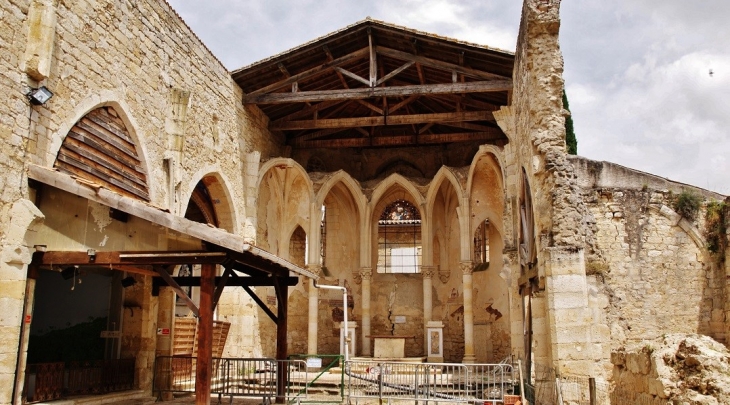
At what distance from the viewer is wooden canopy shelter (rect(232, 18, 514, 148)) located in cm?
1537

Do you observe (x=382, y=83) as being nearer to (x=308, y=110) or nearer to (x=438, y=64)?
(x=438, y=64)

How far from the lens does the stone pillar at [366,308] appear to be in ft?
61.0

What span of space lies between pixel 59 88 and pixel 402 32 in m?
8.40

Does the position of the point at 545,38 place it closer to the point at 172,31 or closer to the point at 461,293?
the point at 172,31

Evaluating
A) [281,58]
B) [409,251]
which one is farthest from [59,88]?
[409,251]

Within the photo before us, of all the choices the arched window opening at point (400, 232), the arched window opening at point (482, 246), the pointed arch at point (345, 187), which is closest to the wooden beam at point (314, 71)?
the pointed arch at point (345, 187)

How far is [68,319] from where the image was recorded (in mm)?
11070

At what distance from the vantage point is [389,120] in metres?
17.4

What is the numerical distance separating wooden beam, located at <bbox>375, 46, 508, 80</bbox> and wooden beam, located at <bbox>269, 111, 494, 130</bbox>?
1.59m

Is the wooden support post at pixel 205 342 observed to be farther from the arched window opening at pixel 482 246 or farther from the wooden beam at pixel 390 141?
the wooden beam at pixel 390 141

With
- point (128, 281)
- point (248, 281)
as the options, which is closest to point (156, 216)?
point (248, 281)

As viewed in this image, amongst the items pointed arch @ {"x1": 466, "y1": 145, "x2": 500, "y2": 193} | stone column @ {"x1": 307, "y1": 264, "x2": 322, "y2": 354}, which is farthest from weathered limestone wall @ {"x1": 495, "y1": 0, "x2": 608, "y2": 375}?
A: stone column @ {"x1": 307, "y1": 264, "x2": 322, "y2": 354}

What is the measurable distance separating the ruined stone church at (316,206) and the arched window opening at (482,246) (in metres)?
0.05

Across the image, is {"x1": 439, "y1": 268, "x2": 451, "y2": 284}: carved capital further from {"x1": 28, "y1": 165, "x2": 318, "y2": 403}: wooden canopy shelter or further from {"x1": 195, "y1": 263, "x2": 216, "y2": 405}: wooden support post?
{"x1": 195, "y1": 263, "x2": 216, "y2": 405}: wooden support post
